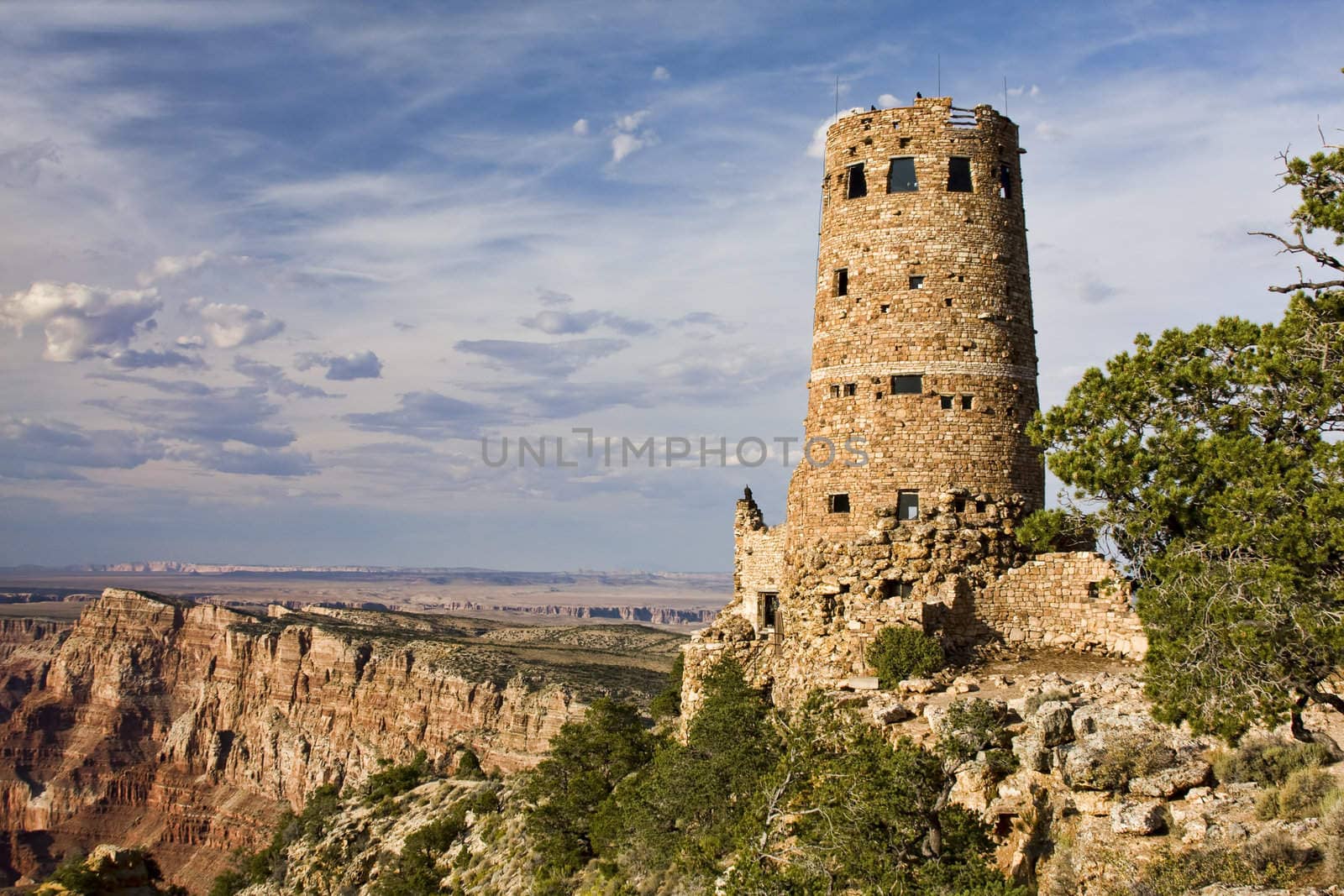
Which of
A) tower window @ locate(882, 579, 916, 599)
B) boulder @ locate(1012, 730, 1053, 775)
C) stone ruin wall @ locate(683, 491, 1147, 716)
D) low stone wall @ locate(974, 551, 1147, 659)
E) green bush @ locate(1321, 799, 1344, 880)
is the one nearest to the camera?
A: green bush @ locate(1321, 799, 1344, 880)

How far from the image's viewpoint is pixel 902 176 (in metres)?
28.1

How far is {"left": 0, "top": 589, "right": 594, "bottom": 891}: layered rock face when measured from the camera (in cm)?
10338

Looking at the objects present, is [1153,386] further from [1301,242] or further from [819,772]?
[819,772]

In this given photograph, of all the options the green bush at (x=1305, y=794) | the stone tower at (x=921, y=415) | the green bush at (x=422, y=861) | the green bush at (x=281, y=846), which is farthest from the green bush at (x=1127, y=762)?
the green bush at (x=281, y=846)

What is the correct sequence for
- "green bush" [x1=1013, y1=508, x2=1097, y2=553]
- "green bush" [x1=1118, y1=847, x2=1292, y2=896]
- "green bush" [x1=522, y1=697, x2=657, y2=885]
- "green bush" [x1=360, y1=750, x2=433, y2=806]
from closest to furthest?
"green bush" [x1=1118, y1=847, x2=1292, y2=896] < "green bush" [x1=1013, y1=508, x2=1097, y2=553] < "green bush" [x1=522, y1=697, x2=657, y2=885] < "green bush" [x1=360, y1=750, x2=433, y2=806]

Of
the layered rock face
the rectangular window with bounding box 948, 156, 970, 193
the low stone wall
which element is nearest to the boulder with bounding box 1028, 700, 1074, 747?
the low stone wall

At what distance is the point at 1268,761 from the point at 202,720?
133673 mm

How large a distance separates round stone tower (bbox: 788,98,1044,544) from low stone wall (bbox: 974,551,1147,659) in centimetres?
165

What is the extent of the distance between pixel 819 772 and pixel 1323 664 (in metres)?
7.51

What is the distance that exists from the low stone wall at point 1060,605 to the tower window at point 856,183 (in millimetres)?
9506

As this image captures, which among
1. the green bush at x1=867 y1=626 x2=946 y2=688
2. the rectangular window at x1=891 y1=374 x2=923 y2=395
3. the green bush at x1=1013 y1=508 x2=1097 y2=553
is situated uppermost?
the rectangular window at x1=891 y1=374 x2=923 y2=395

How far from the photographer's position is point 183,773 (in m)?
132

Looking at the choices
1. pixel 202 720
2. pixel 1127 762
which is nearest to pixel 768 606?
pixel 1127 762

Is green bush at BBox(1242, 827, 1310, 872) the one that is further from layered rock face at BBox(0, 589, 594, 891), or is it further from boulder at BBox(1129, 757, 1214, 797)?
layered rock face at BBox(0, 589, 594, 891)
